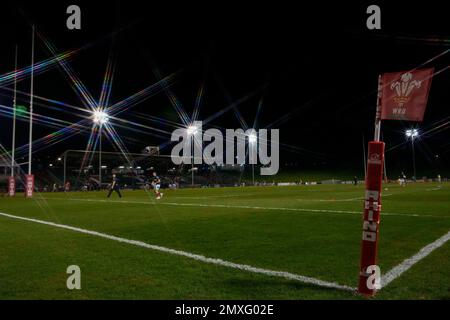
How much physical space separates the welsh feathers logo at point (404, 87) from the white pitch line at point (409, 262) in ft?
8.27

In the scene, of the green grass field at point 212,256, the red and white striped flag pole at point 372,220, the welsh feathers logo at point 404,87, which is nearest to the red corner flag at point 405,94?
the welsh feathers logo at point 404,87

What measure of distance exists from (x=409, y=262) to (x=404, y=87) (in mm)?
3421

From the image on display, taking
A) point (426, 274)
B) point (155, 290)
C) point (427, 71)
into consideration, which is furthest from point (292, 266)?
point (427, 71)

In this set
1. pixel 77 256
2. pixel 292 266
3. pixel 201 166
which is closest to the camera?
pixel 292 266

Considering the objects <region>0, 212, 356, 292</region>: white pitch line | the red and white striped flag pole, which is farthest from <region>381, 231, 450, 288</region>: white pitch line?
<region>0, 212, 356, 292</region>: white pitch line

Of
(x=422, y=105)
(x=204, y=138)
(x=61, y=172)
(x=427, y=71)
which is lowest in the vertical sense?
(x=422, y=105)

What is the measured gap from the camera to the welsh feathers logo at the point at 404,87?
5.42m

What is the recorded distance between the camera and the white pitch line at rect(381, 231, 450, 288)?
249 inches

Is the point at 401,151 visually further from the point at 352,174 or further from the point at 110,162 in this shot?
the point at 110,162

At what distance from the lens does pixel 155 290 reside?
227 inches

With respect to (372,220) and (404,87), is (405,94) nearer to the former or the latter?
(404,87)

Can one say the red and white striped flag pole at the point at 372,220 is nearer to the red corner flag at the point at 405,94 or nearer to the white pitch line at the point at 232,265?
the white pitch line at the point at 232,265

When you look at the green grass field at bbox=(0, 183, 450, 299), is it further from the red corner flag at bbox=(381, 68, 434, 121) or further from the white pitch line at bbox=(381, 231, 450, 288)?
the red corner flag at bbox=(381, 68, 434, 121)

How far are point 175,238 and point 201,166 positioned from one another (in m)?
74.3
